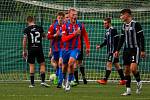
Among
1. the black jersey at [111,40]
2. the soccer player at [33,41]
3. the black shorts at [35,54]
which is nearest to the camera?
the soccer player at [33,41]

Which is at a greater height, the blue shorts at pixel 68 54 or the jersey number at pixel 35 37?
the jersey number at pixel 35 37

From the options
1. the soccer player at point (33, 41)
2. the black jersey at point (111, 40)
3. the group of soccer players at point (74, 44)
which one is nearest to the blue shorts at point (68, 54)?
the group of soccer players at point (74, 44)

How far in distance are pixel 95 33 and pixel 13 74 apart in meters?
3.72

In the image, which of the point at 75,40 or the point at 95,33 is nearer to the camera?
the point at 75,40

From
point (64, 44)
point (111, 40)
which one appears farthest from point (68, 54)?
point (111, 40)

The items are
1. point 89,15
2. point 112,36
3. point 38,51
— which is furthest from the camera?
point 89,15

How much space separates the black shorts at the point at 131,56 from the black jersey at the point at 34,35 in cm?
451

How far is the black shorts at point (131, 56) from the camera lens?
1481 cm

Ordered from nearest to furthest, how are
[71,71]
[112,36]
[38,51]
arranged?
[71,71] → [38,51] → [112,36]

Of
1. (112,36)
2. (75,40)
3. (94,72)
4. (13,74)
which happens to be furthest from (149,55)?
(75,40)

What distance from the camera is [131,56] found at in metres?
14.9

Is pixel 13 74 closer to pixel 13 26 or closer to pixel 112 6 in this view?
pixel 13 26

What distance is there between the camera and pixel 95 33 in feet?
80.2

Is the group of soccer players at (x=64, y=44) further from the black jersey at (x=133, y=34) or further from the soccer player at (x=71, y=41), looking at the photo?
the black jersey at (x=133, y=34)
